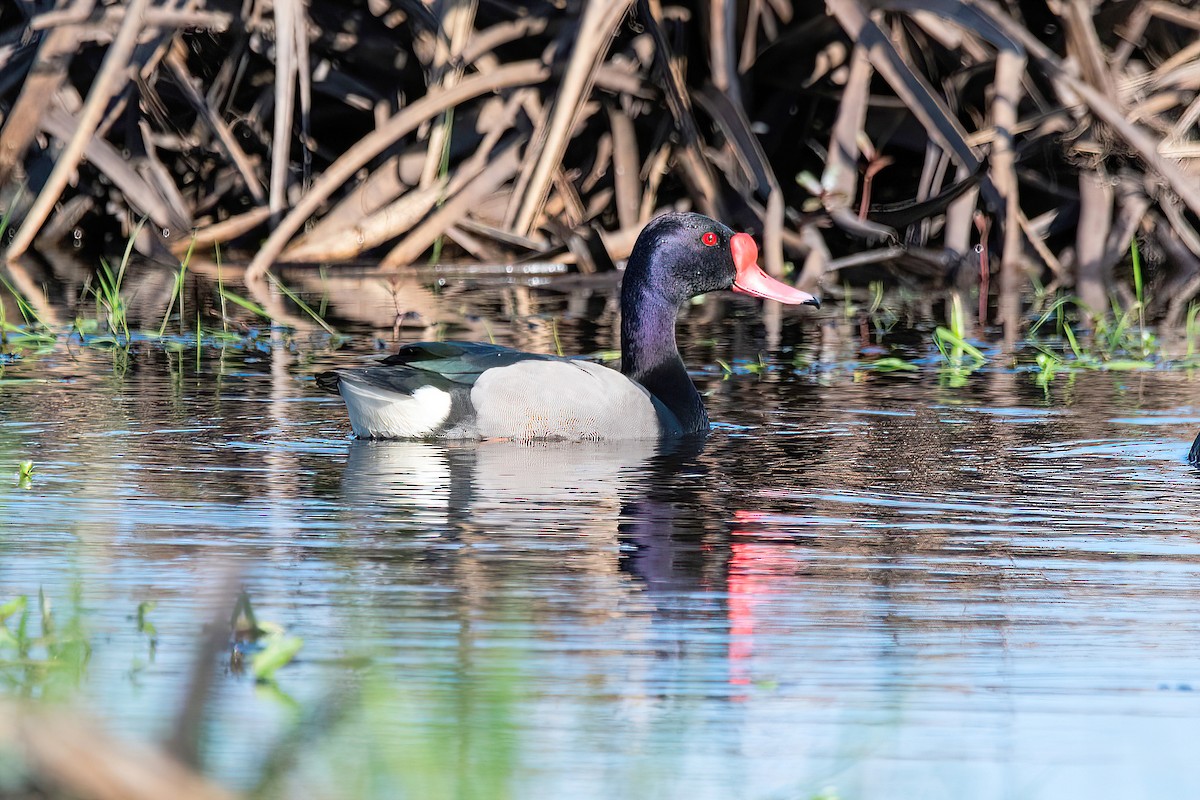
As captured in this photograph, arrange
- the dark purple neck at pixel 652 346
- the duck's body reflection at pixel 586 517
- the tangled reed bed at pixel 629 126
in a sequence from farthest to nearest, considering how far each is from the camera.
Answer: the tangled reed bed at pixel 629 126 → the dark purple neck at pixel 652 346 → the duck's body reflection at pixel 586 517

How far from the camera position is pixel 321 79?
1370 centimetres

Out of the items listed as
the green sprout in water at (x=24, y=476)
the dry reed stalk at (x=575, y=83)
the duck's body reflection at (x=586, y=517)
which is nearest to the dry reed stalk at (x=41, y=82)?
the dry reed stalk at (x=575, y=83)

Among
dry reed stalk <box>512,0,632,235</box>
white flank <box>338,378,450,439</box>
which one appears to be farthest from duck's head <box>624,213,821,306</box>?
dry reed stalk <box>512,0,632,235</box>

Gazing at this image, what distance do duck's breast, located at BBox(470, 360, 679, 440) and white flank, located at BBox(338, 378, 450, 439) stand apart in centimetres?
14

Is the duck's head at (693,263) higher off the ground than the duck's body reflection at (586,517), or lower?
higher

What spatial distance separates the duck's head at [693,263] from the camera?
7.70 meters

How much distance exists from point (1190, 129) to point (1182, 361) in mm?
5022

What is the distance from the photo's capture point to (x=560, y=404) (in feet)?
22.0

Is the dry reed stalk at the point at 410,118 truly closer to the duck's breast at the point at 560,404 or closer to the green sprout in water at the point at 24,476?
the duck's breast at the point at 560,404

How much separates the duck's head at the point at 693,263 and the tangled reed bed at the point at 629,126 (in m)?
3.08

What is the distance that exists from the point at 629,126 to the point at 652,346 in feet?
18.7

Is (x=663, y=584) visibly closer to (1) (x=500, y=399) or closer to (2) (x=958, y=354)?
(1) (x=500, y=399)

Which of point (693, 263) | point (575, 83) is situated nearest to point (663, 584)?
point (693, 263)

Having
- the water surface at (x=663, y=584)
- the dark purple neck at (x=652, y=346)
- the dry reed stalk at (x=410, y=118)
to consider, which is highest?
the dry reed stalk at (x=410, y=118)
